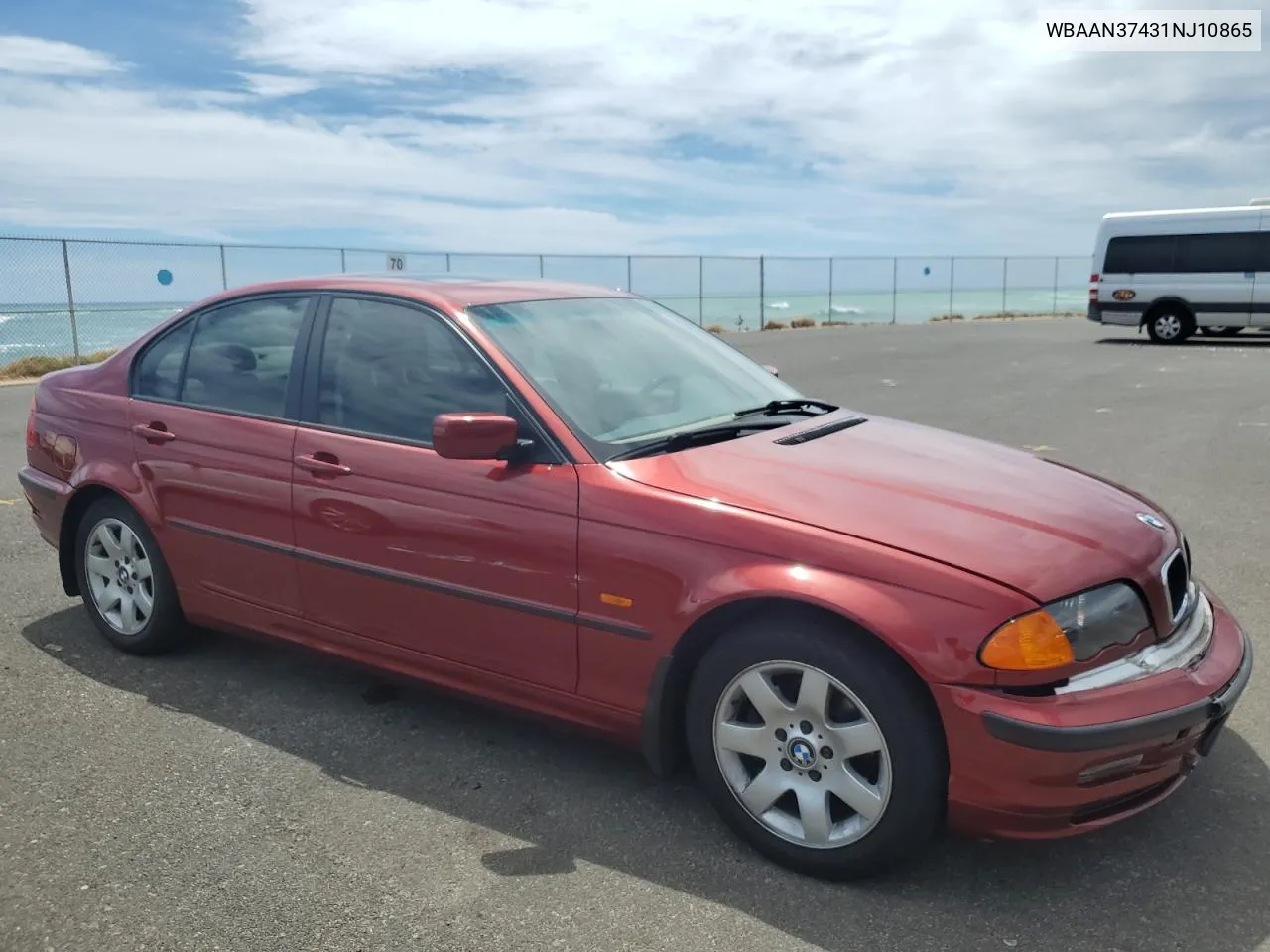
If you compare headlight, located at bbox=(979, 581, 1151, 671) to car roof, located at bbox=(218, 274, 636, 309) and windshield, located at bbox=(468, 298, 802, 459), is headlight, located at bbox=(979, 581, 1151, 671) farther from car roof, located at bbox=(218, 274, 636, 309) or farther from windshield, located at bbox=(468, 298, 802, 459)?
car roof, located at bbox=(218, 274, 636, 309)

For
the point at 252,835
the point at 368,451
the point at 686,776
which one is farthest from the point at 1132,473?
the point at 252,835

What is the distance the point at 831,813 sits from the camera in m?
2.85

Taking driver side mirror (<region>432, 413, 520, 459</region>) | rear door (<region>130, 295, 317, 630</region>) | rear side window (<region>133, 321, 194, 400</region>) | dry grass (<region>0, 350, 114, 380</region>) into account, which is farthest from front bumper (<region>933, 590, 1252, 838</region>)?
dry grass (<region>0, 350, 114, 380</region>)

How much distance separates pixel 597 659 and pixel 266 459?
152cm

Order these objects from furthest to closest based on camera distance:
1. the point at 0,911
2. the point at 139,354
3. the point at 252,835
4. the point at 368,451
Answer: the point at 139,354, the point at 368,451, the point at 252,835, the point at 0,911

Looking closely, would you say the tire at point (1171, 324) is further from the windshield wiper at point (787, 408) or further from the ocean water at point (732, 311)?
the windshield wiper at point (787, 408)

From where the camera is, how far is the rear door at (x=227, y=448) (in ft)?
12.7

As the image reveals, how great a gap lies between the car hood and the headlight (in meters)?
0.04

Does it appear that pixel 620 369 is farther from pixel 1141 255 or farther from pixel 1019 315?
pixel 1019 315

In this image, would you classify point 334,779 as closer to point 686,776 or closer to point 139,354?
point 686,776

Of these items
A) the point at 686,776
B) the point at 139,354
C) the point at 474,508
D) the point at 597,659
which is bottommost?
the point at 686,776

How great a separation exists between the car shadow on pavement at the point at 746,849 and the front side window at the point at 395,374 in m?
0.92

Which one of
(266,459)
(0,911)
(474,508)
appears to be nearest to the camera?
(0,911)

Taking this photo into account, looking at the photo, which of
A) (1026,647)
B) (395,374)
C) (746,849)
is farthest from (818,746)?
(395,374)
